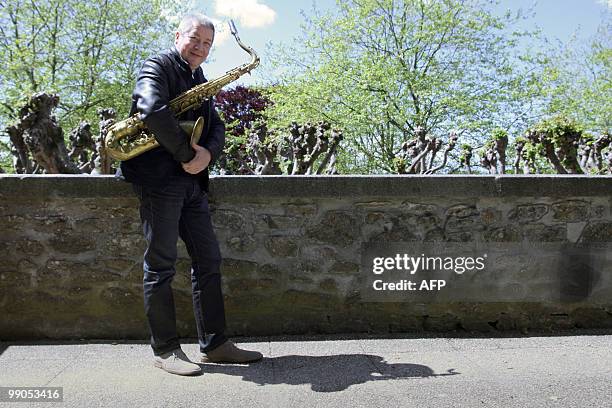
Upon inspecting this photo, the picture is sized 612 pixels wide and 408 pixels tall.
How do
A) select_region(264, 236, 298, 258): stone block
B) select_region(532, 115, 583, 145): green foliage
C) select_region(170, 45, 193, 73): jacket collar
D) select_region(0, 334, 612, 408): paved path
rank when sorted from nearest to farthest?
select_region(0, 334, 612, 408): paved path → select_region(170, 45, 193, 73): jacket collar → select_region(264, 236, 298, 258): stone block → select_region(532, 115, 583, 145): green foliage

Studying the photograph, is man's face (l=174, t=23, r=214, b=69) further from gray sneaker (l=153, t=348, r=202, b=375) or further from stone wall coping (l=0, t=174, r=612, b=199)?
gray sneaker (l=153, t=348, r=202, b=375)

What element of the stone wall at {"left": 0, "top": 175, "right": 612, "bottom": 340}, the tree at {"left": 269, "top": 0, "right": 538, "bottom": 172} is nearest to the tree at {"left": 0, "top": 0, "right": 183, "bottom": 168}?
the tree at {"left": 269, "top": 0, "right": 538, "bottom": 172}

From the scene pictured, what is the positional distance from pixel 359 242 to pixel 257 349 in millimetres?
995

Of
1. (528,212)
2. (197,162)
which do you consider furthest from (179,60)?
(528,212)

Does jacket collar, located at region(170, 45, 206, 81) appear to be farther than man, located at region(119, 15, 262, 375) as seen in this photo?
Yes

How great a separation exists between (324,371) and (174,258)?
107cm

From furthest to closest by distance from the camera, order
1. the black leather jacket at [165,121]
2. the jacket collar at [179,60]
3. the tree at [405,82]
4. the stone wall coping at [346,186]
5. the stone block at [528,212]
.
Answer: the tree at [405,82], the stone block at [528,212], the stone wall coping at [346,186], the jacket collar at [179,60], the black leather jacket at [165,121]

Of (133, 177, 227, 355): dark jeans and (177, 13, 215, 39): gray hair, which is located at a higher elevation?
(177, 13, 215, 39): gray hair

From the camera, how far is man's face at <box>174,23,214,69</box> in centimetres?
303

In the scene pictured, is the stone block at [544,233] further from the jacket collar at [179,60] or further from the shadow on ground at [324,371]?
the jacket collar at [179,60]

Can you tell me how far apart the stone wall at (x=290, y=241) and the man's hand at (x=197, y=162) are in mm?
627

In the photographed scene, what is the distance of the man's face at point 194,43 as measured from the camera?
3025 millimetres

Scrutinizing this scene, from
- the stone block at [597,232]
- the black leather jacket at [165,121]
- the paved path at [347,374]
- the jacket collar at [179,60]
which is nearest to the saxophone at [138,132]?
the black leather jacket at [165,121]

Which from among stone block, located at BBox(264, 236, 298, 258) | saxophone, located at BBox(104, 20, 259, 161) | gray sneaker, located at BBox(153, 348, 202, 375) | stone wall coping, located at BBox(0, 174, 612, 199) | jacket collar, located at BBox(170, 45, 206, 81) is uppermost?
jacket collar, located at BBox(170, 45, 206, 81)
